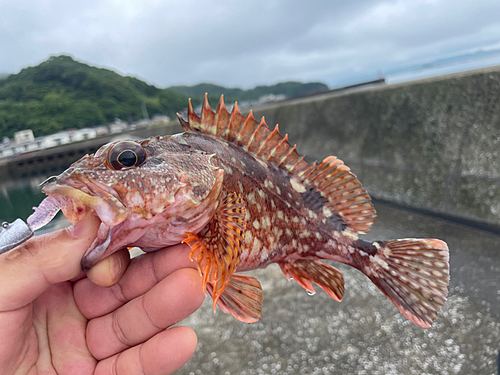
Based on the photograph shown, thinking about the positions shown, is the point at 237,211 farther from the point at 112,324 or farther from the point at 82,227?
the point at 112,324

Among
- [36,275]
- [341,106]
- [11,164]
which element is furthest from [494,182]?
[11,164]

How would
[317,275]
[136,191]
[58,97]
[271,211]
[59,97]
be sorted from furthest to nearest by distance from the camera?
1. [59,97]
2. [58,97]
3. [317,275]
4. [271,211]
5. [136,191]

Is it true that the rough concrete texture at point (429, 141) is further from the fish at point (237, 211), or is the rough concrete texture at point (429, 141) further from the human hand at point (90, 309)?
the human hand at point (90, 309)

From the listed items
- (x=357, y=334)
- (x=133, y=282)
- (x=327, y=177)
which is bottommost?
Result: (x=357, y=334)

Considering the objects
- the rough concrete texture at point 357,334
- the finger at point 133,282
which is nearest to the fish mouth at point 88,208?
the finger at point 133,282

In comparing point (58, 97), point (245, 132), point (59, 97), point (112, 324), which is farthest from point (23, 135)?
point (112, 324)

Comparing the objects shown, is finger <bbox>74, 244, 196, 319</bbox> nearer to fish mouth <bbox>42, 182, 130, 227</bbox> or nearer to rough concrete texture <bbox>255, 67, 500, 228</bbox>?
fish mouth <bbox>42, 182, 130, 227</bbox>

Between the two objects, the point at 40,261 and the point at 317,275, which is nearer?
the point at 40,261
